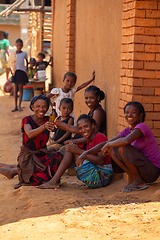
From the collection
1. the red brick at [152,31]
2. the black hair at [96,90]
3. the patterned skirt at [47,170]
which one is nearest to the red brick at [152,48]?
the red brick at [152,31]

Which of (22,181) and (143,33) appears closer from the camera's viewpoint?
(143,33)

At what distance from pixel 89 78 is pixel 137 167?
302cm

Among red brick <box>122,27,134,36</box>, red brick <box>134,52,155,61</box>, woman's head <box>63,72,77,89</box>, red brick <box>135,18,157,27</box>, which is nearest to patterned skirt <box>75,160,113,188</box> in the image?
red brick <box>134,52,155,61</box>

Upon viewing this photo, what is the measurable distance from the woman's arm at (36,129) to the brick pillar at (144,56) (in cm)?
94

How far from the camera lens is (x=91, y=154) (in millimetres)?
4215

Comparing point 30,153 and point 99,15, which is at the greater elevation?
point 99,15

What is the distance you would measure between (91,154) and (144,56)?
1.28 metres

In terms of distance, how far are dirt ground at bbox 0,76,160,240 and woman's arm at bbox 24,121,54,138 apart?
2.10 ft

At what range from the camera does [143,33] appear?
163 inches

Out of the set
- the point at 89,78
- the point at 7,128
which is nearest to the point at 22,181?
the point at 89,78

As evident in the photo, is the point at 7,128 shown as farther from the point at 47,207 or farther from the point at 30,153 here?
the point at 47,207

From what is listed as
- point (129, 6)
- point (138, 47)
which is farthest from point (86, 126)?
point (129, 6)

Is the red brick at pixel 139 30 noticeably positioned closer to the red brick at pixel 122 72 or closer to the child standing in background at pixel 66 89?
the red brick at pixel 122 72

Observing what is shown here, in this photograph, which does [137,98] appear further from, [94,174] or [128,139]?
[94,174]
